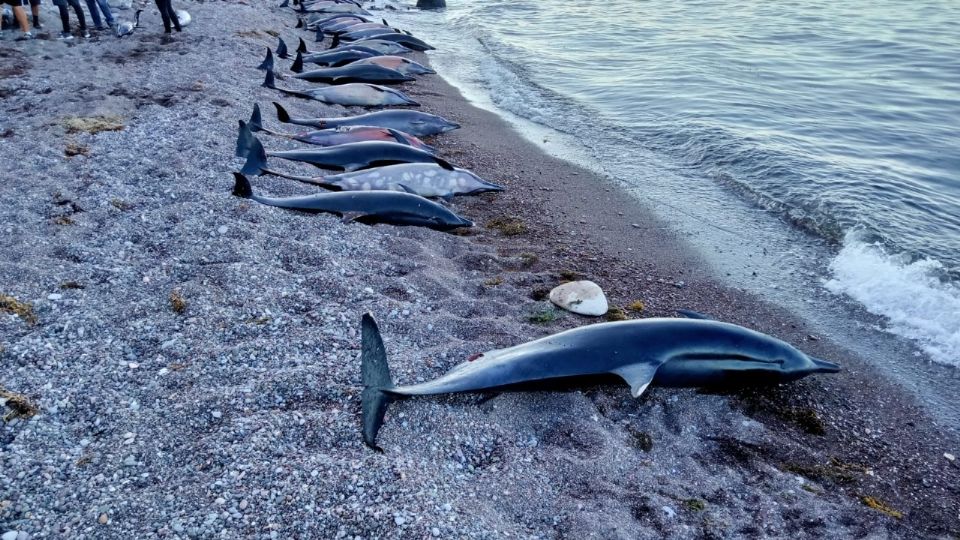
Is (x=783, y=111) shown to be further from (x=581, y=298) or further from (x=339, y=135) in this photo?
(x=581, y=298)

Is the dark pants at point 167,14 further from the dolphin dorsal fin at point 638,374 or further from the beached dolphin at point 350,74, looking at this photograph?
the dolphin dorsal fin at point 638,374

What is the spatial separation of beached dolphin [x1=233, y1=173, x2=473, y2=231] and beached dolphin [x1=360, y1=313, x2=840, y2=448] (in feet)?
8.51

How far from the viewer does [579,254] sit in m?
6.66

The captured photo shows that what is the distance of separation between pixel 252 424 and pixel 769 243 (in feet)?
19.4

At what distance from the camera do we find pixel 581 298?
549cm

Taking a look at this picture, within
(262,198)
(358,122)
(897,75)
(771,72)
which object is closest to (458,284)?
(262,198)

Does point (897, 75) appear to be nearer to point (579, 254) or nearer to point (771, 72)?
point (771, 72)

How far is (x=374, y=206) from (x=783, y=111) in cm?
839

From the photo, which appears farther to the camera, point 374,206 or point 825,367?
point 374,206

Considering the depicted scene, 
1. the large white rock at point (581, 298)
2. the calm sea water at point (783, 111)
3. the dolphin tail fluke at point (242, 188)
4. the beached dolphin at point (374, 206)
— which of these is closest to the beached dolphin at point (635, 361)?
the large white rock at point (581, 298)

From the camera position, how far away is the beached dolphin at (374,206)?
6520 mm

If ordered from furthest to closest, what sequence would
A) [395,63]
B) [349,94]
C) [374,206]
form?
1. [395,63]
2. [349,94]
3. [374,206]

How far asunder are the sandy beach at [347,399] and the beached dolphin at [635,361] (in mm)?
164

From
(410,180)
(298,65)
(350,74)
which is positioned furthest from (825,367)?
(298,65)
